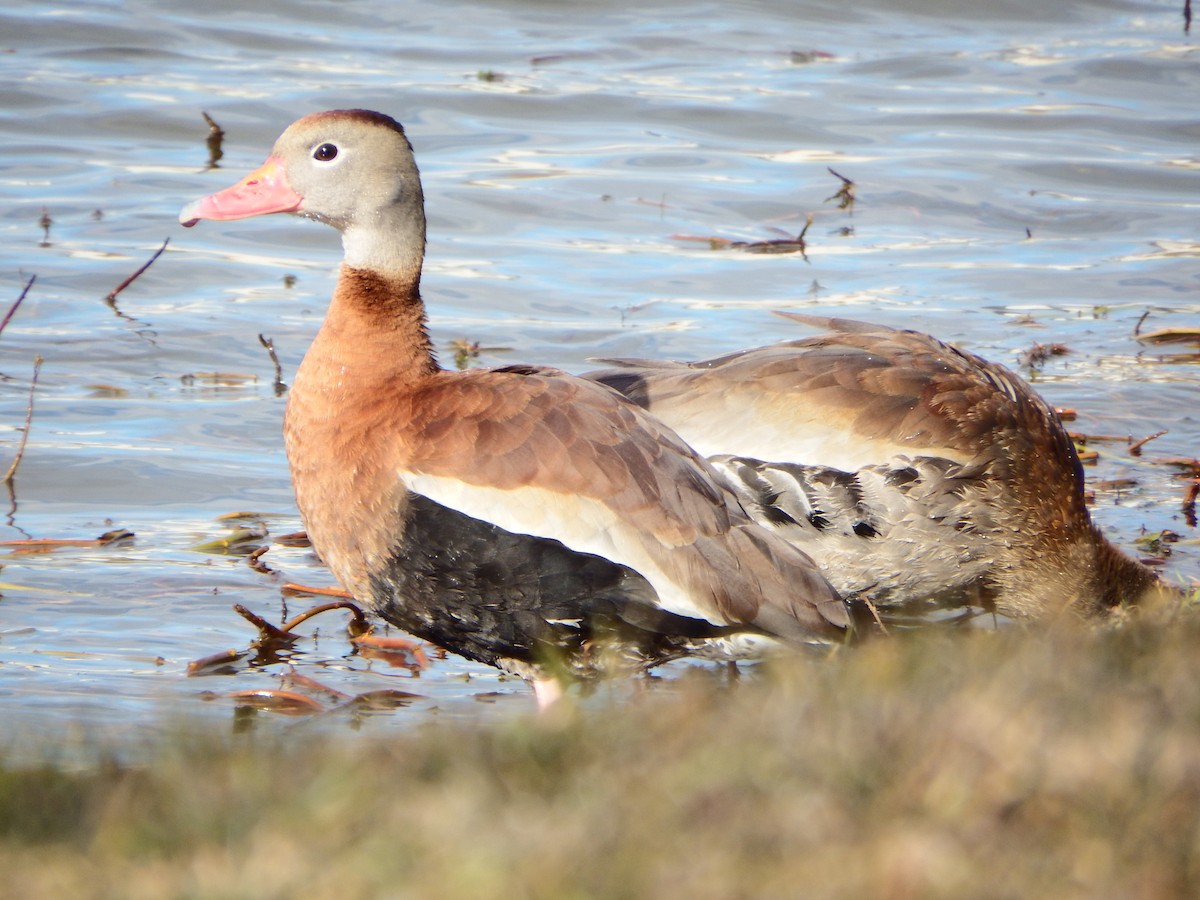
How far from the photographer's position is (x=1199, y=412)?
750 cm

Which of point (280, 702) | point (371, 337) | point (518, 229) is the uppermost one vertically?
point (371, 337)

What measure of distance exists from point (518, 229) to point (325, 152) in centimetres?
544

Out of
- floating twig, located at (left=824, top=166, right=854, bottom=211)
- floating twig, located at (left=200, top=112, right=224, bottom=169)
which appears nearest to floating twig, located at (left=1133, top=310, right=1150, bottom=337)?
floating twig, located at (left=824, top=166, right=854, bottom=211)

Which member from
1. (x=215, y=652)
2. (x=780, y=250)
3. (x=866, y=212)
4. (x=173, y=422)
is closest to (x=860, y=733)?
(x=215, y=652)

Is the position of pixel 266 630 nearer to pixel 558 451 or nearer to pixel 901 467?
pixel 558 451

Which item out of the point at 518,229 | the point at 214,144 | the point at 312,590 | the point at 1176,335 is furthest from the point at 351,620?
the point at 214,144

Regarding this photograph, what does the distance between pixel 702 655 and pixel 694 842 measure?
85.5 inches

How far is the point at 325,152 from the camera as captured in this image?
15.8 ft

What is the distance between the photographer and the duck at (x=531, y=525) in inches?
161

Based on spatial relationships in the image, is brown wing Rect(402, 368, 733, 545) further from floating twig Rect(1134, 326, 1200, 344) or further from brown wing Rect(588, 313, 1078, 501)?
floating twig Rect(1134, 326, 1200, 344)

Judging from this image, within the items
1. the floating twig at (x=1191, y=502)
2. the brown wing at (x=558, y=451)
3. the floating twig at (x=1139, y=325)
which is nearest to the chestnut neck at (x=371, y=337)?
the brown wing at (x=558, y=451)

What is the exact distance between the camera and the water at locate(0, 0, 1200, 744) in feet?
18.8

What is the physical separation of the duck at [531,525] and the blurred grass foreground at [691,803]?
119cm

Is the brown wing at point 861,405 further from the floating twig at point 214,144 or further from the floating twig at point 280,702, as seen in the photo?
the floating twig at point 214,144
